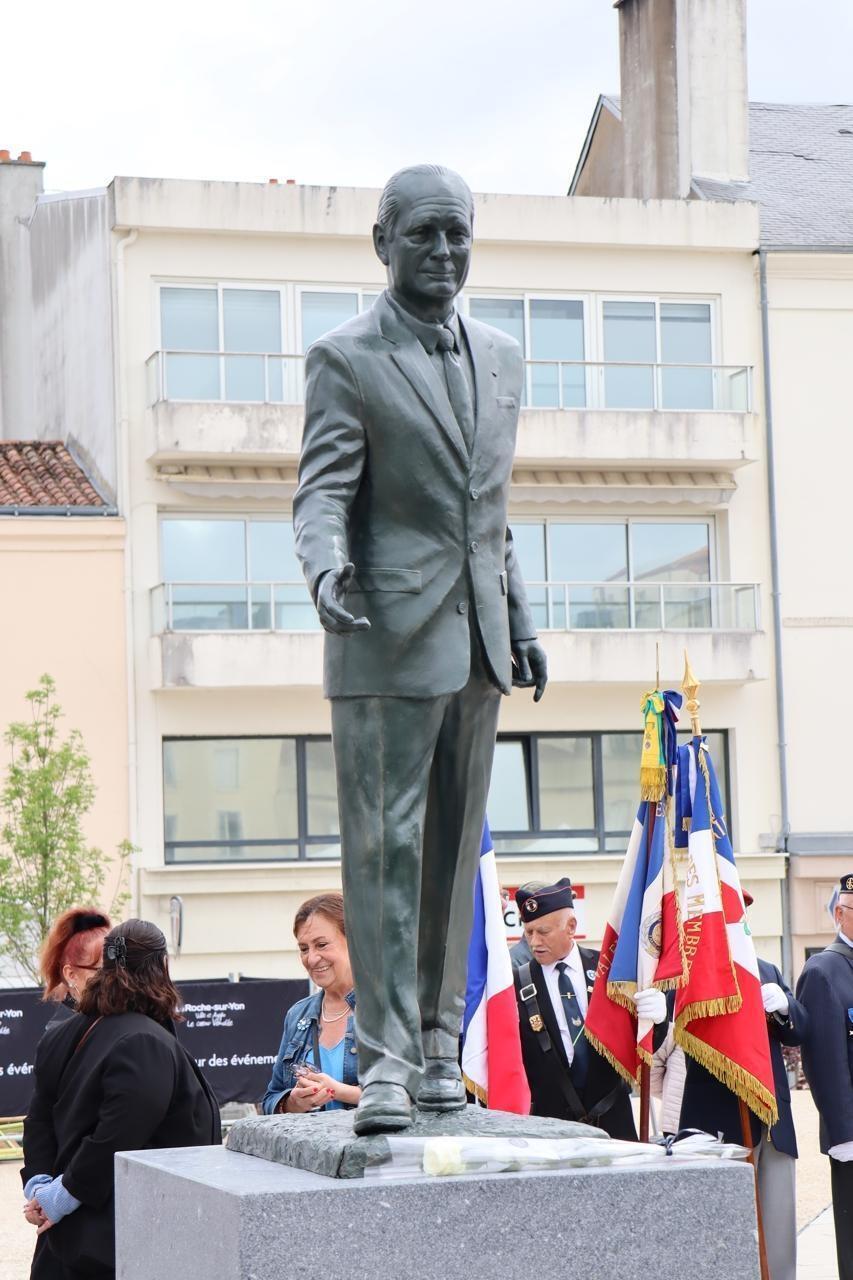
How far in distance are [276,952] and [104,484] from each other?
6.88 m

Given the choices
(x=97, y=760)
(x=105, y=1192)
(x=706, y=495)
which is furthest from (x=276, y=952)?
(x=105, y=1192)

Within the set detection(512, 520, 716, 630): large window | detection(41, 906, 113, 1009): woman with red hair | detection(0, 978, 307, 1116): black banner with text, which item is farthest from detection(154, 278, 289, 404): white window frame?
detection(41, 906, 113, 1009): woman with red hair

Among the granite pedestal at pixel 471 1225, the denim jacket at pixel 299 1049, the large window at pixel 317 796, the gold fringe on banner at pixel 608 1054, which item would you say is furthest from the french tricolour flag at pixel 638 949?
the large window at pixel 317 796

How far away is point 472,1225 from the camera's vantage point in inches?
192

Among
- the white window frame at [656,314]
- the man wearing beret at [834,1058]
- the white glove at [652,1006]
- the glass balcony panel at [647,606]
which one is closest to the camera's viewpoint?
the white glove at [652,1006]

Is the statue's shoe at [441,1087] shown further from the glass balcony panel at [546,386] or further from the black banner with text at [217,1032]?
the glass balcony panel at [546,386]

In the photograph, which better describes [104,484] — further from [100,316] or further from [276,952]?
[276,952]

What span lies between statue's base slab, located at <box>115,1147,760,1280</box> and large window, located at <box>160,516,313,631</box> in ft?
77.5

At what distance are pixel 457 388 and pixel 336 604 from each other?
30.8 inches

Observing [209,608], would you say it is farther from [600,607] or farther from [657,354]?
[657,354]

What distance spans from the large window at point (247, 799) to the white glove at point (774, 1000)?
19.9 metres

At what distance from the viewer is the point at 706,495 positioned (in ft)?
101

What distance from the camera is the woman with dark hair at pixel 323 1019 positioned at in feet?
21.7

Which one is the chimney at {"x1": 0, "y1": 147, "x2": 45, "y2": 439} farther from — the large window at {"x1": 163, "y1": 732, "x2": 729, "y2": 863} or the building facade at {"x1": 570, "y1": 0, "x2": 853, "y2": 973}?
the building facade at {"x1": 570, "y1": 0, "x2": 853, "y2": 973}
